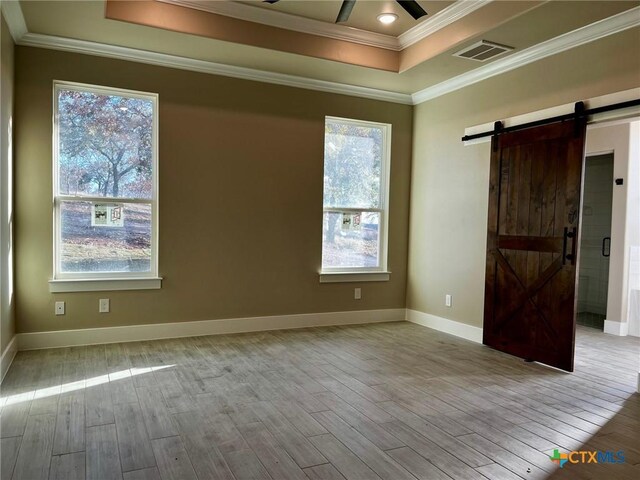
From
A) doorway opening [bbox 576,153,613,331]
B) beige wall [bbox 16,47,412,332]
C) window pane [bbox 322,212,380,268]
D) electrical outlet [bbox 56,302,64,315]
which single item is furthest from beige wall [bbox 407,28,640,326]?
electrical outlet [bbox 56,302,64,315]

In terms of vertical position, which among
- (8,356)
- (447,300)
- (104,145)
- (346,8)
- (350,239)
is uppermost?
(346,8)

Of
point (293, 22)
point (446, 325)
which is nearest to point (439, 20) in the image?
point (293, 22)

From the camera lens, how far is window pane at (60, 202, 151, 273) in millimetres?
4234

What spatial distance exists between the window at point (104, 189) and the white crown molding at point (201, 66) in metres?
0.33

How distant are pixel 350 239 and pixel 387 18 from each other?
243cm

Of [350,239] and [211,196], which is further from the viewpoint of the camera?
[350,239]

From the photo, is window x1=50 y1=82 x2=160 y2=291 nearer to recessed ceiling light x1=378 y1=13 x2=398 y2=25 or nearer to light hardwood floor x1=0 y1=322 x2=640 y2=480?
light hardwood floor x1=0 y1=322 x2=640 y2=480

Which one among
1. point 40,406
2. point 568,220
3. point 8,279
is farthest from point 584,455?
point 8,279

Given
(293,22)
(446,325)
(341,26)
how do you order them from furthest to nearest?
(446,325), (341,26), (293,22)

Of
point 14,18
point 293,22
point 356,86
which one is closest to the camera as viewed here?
point 14,18

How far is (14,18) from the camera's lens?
3.53m

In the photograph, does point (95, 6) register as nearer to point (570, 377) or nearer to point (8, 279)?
point (8, 279)

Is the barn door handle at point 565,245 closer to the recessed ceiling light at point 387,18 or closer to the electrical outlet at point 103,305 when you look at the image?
the recessed ceiling light at point 387,18

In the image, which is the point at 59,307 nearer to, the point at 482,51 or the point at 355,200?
the point at 355,200
